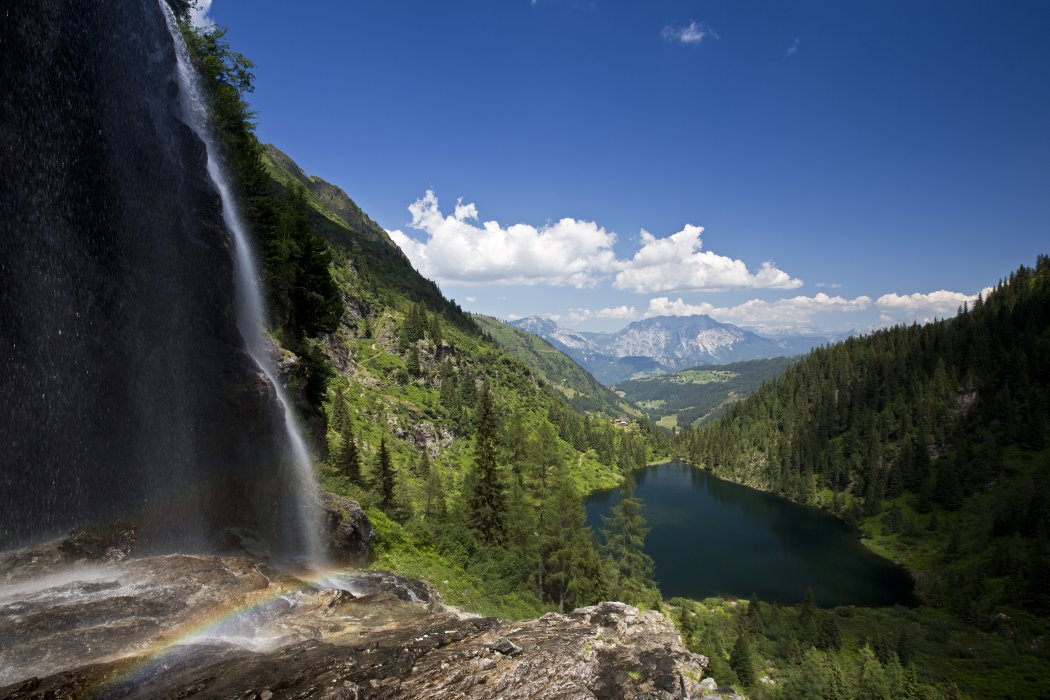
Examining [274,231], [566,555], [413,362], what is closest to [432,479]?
[566,555]

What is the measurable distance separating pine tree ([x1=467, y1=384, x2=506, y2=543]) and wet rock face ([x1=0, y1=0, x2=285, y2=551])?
2168 centimetres

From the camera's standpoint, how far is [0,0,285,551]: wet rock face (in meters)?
14.0

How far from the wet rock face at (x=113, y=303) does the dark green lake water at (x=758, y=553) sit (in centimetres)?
7033

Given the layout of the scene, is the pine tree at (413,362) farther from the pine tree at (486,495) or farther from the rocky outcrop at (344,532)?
the rocky outcrop at (344,532)

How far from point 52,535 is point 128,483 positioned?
2433 mm

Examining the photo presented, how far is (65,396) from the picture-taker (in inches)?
611

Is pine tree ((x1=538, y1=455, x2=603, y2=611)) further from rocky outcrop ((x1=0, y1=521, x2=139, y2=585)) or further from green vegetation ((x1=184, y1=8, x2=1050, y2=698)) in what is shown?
rocky outcrop ((x1=0, y1=521, x2=139, y2=585))

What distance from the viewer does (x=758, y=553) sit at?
404 ft

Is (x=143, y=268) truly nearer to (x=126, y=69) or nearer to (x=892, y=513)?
(x=126, y=69)

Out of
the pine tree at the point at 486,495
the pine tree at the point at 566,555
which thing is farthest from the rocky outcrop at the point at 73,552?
the pine tree at the point at 566,555

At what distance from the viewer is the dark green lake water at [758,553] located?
331 feet

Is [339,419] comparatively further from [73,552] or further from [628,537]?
[73,552]

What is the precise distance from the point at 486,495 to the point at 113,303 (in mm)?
31466

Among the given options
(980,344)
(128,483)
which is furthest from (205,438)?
(980,344)
